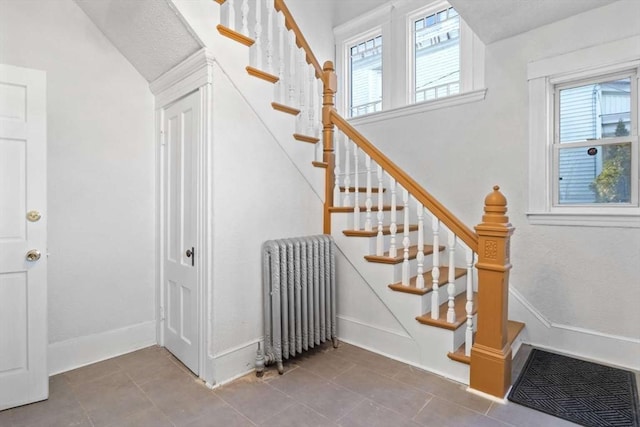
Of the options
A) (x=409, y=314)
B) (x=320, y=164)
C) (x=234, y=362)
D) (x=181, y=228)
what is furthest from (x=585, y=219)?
(x=181, y=228)

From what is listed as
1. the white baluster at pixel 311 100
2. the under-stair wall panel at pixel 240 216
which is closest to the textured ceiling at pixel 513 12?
the white baluster at pixel 311 100

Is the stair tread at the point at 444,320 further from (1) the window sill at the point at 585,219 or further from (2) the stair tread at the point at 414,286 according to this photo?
(1) the window sill at the point at 585,219

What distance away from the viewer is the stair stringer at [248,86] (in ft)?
6.96

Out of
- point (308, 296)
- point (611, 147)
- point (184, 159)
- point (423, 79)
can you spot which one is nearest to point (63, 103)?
point (184, 159)

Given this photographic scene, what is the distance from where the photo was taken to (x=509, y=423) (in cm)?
181

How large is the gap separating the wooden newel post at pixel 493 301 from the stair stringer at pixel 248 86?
1.38 metres

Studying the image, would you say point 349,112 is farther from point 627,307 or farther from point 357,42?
point 627,307

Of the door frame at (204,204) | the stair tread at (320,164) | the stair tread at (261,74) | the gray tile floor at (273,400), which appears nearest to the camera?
the gray tile floor at (273,400)

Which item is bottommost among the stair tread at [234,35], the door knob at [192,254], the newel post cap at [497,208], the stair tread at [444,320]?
the stair tread at [444,320]

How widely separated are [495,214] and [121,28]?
288cm

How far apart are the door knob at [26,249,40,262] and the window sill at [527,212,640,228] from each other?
362cm

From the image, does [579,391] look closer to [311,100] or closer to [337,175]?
[337,175]

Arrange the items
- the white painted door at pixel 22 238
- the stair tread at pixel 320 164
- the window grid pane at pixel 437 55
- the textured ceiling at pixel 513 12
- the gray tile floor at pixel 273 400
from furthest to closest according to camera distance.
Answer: the window grid pane at pixel 437 55
the stair tread at pixel 320 164
the textured ceiling at pixel 513 12
the white painted door at pixel 22 238
the gray tile floor at pixel 273 400

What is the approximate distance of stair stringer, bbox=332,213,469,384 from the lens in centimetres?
228
